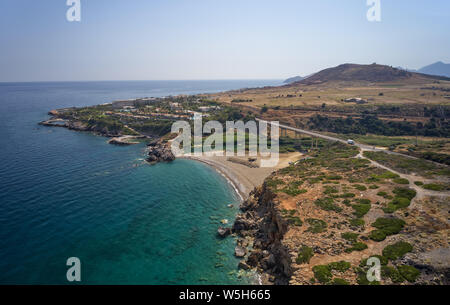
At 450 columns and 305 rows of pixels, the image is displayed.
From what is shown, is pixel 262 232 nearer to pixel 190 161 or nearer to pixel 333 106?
pixel 190 161

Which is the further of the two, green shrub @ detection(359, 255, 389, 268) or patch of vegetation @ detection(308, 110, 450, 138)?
patch of vegetation @ detection(308, 110, 450, 138)

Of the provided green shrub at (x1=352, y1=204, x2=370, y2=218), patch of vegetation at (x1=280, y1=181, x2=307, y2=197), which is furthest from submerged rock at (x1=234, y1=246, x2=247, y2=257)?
green shrub at (x1=352, y1=204, x2=370, y2=218)

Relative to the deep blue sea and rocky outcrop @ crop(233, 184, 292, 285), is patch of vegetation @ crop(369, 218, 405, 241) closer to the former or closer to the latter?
rocky outcrop @ crop(233, 184, 292, 285)

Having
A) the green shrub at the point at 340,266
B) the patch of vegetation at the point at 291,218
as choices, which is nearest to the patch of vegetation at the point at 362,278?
the green shrub at the point at 340,266

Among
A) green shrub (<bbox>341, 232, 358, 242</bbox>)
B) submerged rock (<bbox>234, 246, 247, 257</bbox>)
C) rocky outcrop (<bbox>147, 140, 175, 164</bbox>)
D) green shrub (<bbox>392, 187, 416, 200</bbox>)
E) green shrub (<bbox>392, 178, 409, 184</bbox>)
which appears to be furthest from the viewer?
rocky outcrop (<bbox>147, 140, 175, 164</bbox>)

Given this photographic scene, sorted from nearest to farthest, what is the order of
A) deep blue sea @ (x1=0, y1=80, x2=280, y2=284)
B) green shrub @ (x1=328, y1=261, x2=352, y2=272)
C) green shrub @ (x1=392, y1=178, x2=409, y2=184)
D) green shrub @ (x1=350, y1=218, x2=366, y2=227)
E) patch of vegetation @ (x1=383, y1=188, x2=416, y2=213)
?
green shrub @ (x1=328, y1=261, x2=352, y2=272), green shrub @ (x1=350, y1=218, x2=366, y2=227), deep blue sea @ (x1=0, y1=80, x2=280, y2=284), patch of vegetation @ (x1=383, y1=188, x2=416, y2=213), green shrub @ (x1=392, y1=178, x2=409, y2=184)

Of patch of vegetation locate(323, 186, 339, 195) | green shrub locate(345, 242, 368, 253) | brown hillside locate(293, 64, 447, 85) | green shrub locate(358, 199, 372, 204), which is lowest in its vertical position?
green shrub locate(345, 242, 368, 253)
